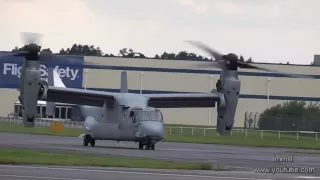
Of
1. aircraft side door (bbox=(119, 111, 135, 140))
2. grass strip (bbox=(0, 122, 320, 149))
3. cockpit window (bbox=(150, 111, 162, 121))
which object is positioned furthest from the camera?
grass strip (bbox=(0, 122, 320, 149))

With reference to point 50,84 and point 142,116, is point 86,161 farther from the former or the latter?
point 50,84

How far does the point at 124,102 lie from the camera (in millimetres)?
46250

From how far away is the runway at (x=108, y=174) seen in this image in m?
23.3

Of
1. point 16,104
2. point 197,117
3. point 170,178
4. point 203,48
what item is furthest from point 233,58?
point 16,104

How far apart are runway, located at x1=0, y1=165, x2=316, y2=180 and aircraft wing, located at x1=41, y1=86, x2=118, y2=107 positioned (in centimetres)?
1867

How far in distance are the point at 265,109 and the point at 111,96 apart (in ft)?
168

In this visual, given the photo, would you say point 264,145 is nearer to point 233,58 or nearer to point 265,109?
point 233,58

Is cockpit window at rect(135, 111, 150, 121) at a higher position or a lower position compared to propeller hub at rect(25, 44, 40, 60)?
lower

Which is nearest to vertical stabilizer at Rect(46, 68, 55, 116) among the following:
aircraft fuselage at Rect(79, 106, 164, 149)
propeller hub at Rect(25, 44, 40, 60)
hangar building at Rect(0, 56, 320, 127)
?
aircraft fuselage at Rect(79, 106, 164, 149)

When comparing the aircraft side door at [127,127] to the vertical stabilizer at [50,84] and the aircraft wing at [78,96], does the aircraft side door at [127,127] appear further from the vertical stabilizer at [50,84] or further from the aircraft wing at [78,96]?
the vertical stabilizer at [50,84]

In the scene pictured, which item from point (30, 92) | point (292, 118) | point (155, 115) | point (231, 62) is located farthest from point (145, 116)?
point (292, 118)

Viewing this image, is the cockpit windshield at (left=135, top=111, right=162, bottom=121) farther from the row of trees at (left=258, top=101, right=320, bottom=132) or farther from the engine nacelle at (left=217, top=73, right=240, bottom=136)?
the row of trees at (left=258, top=101, right=320, bottom=132)

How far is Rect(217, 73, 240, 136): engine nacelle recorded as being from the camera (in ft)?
132

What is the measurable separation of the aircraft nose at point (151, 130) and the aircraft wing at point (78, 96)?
3.41 meters
